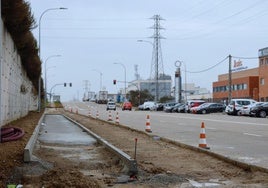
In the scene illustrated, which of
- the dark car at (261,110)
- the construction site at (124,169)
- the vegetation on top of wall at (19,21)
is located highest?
the vegetation on top of wall at (19,21)

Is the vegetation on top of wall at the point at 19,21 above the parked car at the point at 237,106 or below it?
above

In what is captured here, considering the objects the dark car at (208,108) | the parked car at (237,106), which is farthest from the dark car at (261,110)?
the dark car at (208,108)

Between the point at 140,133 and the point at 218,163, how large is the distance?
10.6m

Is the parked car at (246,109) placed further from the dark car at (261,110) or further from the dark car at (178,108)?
the dark car at (178,108)

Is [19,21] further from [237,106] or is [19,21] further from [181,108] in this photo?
[181,108]

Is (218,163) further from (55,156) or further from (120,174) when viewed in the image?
(55,156)

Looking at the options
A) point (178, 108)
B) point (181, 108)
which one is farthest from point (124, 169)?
point (178, 108)

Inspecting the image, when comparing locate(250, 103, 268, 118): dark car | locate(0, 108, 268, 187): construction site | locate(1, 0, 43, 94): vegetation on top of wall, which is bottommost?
locate(0, 108, 268, 187): construction site

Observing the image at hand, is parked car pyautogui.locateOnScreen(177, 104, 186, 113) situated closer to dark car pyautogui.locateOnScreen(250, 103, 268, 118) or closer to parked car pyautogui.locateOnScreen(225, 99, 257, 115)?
parked car pyautogui.locateOnScreen(225, 99, 257, 115)

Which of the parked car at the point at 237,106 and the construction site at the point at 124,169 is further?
the parked car at the point at 237,106

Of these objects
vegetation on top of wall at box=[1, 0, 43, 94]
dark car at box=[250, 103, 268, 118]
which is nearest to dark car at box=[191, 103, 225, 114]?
dark car at box=[250, 103, 268, 118]

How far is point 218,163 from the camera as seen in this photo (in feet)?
37.6

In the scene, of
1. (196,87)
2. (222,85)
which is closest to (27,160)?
(222,85)

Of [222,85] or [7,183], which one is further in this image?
[222,85]
